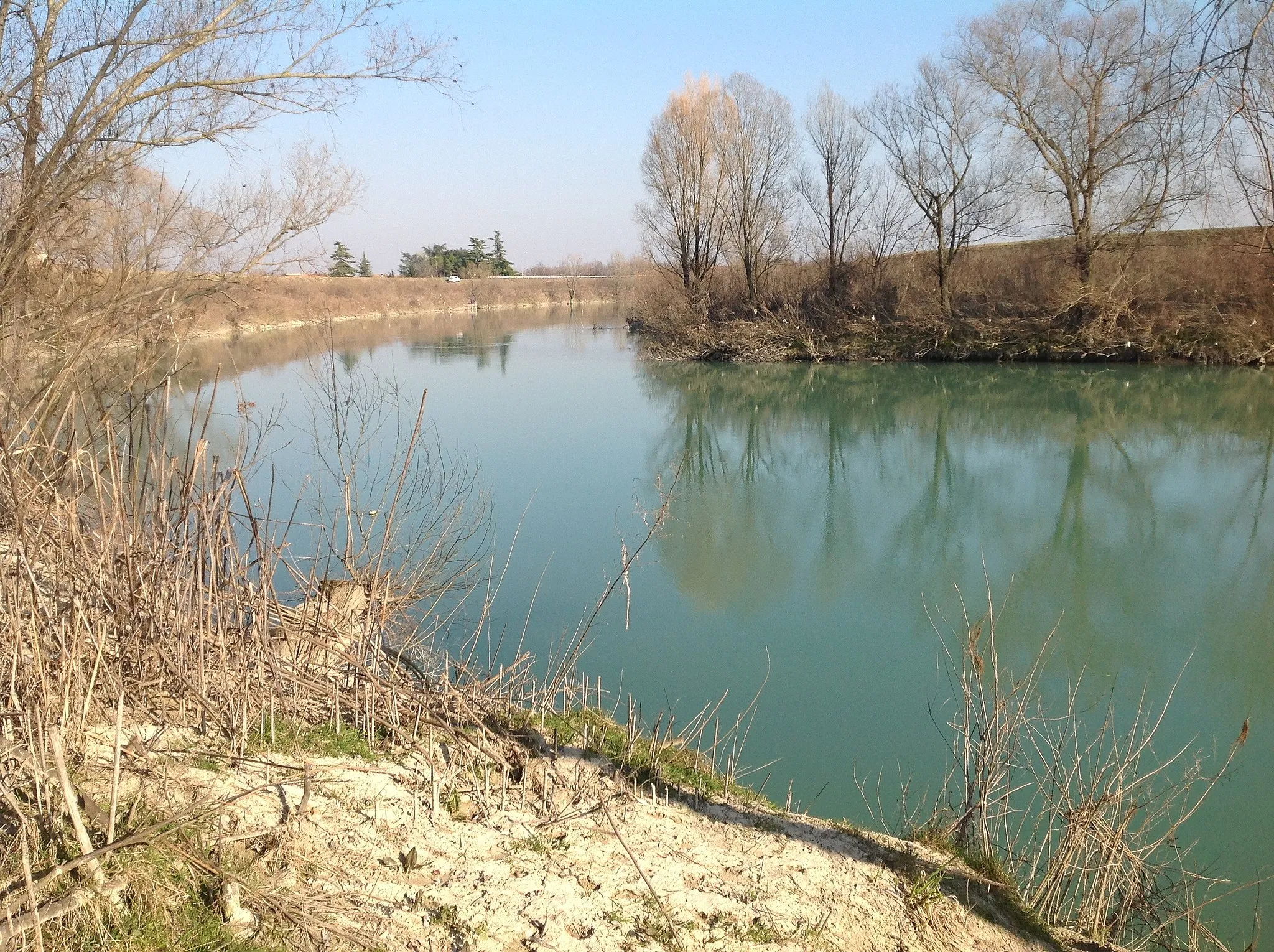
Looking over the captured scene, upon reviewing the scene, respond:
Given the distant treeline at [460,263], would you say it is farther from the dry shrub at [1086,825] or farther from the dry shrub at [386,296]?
the dry shrub at [1086,825]

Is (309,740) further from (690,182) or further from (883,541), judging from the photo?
(690,182)

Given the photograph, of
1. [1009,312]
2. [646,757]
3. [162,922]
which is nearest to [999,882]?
[646,757]

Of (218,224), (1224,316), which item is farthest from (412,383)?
(1224,316)

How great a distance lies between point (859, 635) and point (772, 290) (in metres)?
18.5

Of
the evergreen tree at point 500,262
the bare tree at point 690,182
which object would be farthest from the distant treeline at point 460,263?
the bare tree at point 690,182

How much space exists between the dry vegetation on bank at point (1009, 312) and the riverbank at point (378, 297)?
8.00 metres

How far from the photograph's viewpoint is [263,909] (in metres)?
1.92

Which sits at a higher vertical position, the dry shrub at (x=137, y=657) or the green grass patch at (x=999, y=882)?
the dry shrub at (x=137, y=657)

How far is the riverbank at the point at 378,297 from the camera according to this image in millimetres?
19797

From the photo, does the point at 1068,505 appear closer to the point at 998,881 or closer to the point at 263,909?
the point at 998,881

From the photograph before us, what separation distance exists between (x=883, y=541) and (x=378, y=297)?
36206mm

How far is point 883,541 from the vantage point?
7559 millimetres

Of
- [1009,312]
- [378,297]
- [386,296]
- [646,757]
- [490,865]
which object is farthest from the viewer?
[386,296]

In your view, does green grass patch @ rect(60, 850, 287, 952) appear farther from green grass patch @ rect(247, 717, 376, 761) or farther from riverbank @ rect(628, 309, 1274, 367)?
riverbank @ rect(628, 309, 1274, 367)
